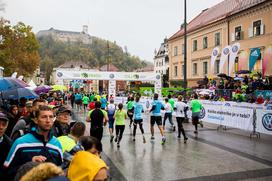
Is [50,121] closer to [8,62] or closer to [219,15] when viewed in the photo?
[8,62]

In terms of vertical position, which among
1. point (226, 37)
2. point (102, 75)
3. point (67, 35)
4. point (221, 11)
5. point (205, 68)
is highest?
point (67, 35)

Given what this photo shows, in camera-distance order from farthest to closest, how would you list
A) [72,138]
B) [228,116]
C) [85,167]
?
[228,116] < [72,138] < [85,167]

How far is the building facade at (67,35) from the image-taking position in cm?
14950

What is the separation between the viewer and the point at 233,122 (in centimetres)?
1282

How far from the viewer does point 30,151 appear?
2.79 meters

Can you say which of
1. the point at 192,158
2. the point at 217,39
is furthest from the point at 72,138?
the point at 217,39

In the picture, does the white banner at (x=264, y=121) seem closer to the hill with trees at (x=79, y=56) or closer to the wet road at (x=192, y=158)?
the wet road at (x=192, y=158)

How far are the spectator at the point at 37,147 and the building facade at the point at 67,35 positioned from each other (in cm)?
15438

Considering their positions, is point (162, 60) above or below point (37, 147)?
above

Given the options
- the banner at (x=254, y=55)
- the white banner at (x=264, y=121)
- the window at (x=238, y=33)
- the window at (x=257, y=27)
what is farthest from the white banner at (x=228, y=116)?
the window at (x=238, y=33)

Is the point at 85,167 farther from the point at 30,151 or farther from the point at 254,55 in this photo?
the point at 254,55

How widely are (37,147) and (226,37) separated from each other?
114ft

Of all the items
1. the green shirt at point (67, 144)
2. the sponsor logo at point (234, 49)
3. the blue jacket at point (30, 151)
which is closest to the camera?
the blue jacket at point (30, 151)

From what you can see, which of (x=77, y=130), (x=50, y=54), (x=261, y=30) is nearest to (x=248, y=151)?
(x=77, y=130)
